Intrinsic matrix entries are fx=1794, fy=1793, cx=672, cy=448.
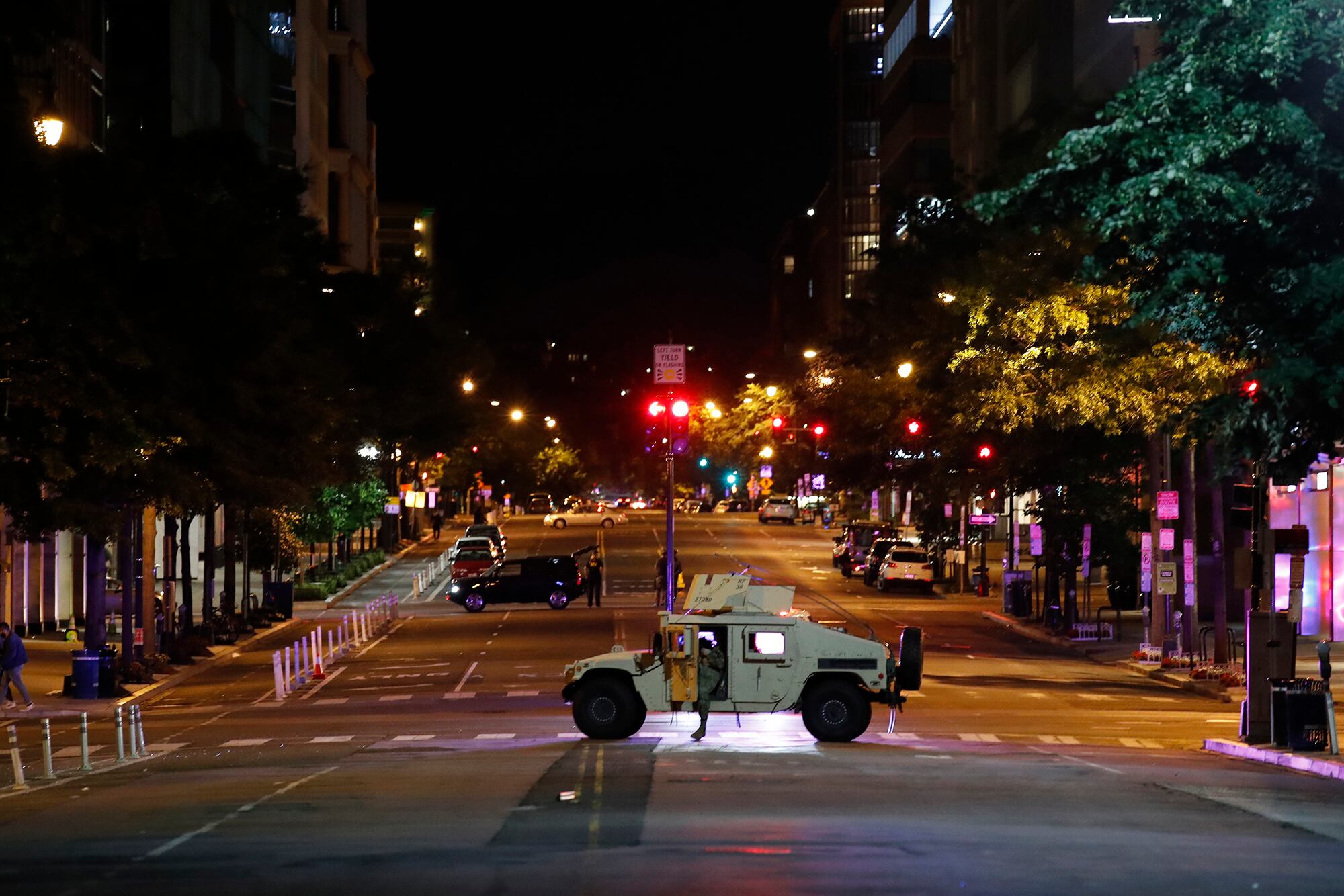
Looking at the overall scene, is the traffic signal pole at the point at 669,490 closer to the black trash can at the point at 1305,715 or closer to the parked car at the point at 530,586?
the parked car at the point at 530,586

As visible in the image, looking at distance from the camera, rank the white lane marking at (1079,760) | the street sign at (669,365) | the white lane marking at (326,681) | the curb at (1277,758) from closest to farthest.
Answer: the white lane marking at (1079,760)
the curb at (1277,758)
the white lane marking at (326,681)
the street sign at (669,365)

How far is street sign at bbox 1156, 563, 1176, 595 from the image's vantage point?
37.2m

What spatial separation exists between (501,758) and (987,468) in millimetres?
30822

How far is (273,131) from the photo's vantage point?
77.7m

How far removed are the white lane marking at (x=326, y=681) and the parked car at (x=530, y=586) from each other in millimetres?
17355

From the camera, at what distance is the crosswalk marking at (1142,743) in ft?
78.9

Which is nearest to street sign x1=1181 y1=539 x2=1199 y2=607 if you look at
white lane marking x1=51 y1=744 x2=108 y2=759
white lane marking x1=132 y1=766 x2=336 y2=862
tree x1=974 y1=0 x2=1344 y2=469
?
tree x1=974 y1=0 x2=1344 y2=469

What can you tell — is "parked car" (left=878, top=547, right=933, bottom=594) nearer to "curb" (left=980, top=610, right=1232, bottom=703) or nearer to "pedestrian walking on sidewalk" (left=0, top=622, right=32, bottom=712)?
"curb" (left=980, top=610, right=1232, bottom=703)

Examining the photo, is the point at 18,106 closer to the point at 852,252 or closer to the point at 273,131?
the point at 273,131

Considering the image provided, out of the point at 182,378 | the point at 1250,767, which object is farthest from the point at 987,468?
the point at 1250,767

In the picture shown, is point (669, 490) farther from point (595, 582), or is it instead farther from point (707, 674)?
point (707, 674)

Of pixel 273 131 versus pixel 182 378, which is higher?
pixel 273 131

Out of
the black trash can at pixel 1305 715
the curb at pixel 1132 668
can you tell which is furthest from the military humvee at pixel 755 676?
the curb at pixel 1132 668

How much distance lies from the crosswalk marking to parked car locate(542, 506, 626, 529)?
264ft
